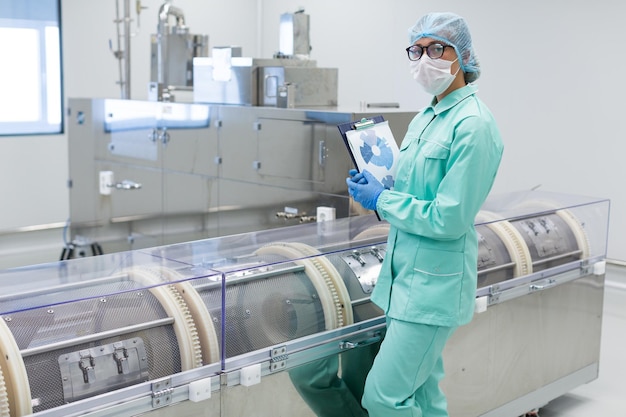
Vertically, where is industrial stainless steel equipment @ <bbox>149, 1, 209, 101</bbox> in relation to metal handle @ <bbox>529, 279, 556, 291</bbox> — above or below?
above

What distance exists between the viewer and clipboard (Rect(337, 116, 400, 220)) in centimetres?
218

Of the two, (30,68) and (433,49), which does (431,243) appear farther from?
(30,68)

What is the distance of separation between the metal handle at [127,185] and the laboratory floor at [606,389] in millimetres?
2586

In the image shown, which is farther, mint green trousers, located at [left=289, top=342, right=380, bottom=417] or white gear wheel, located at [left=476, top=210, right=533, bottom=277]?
A: white gear wheel, located at [left=476, top=210, right=533, bottom=277]

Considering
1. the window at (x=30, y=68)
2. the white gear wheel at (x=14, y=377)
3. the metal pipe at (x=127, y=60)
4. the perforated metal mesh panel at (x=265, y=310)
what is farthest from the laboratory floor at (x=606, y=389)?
the window at (x=30, y=68)

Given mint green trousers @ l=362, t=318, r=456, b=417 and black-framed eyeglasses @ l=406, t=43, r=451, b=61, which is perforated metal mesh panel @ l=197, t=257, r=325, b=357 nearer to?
mint green trousers @ l=362, t=318, r=456, b=417

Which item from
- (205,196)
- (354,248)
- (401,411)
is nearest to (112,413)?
(401,411)

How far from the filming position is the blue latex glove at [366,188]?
6.84 feet

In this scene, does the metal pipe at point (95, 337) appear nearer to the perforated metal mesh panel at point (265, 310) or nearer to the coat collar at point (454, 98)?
the perforated metal mesh panel at point (265, 310)

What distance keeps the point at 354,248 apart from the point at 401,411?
0.53 m

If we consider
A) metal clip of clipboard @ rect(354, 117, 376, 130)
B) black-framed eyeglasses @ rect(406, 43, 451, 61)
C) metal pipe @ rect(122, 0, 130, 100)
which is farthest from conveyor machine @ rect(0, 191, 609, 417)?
metal pipe @ rect(122, 0, 130, 100)

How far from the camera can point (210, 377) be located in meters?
1.90

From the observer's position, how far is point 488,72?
560cm

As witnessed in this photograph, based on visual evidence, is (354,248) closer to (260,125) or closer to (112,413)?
(112,413)
